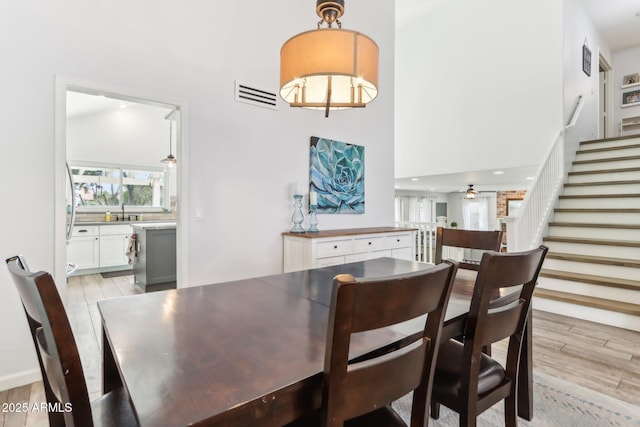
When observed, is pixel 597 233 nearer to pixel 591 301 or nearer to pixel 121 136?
pixel 591 301

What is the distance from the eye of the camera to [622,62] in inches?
287

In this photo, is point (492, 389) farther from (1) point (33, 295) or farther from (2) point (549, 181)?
(2) point (549, 181)

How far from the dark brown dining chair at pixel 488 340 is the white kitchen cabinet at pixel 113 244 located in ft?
19.4

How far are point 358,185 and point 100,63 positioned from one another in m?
2.88

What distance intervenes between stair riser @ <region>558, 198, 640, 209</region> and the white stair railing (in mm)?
208

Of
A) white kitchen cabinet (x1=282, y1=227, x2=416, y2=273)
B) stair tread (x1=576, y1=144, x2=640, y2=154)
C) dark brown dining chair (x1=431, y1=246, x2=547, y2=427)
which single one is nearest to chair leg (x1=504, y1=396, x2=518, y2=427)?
dark brown dining chair (x1=431, y1=246, x2=547, y2=427)

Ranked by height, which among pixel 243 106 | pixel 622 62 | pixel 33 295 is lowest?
pixel 33 295

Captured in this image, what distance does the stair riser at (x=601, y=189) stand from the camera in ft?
14.2

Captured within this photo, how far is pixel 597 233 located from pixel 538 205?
2.55ft

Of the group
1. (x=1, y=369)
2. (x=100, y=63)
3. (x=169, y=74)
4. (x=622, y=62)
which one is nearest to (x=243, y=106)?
(x=169, y=74)

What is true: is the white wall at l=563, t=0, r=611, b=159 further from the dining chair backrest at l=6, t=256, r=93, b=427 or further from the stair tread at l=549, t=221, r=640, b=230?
the dining chair backrest at l=6, t=256, r=93, b=427

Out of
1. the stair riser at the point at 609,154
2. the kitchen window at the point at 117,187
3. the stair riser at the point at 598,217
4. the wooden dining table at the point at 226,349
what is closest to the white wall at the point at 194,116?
the wooden dining table at the point at 226,349

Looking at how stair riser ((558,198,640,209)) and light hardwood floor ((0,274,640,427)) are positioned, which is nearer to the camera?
light hardwood floor ((0,274,640,427))

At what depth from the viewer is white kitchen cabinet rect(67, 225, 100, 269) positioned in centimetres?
525
